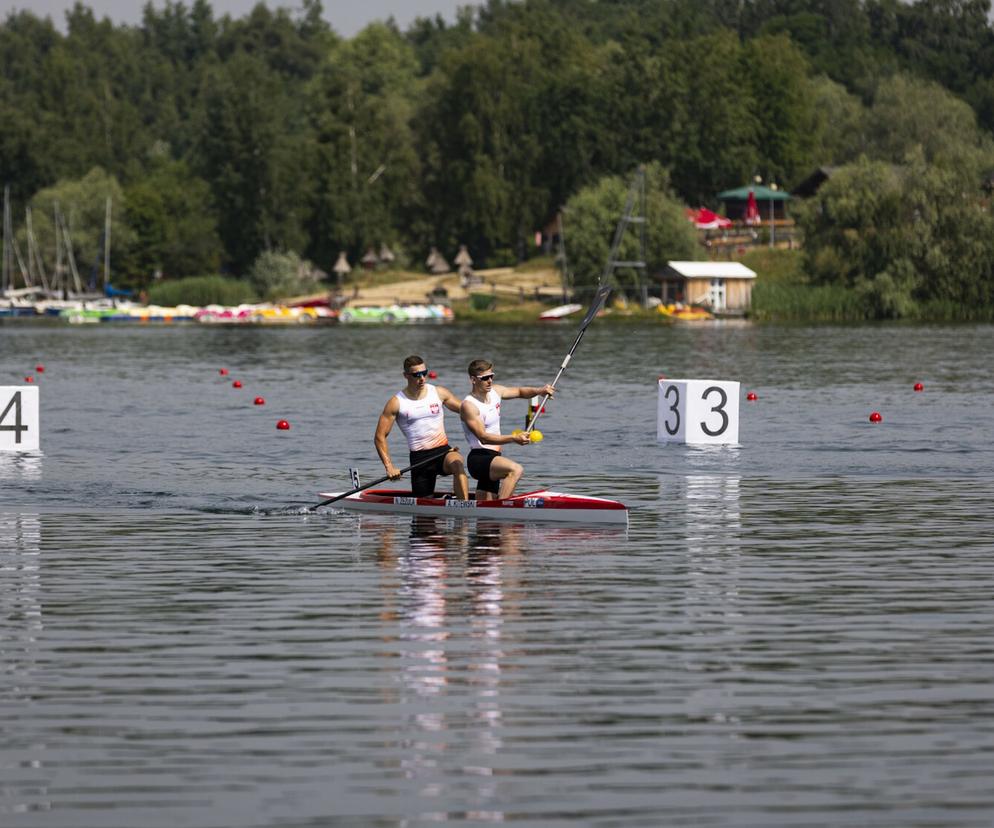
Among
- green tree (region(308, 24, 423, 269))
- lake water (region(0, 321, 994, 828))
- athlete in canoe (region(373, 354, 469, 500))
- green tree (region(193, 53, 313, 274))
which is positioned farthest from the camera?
green tree (region(193, 53, 313, 274))

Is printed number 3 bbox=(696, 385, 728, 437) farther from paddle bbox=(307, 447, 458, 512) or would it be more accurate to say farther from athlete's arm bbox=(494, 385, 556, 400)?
athlete's arm bbox=(494, 385, 556, 400)

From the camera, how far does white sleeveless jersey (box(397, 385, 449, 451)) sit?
23.9 metres

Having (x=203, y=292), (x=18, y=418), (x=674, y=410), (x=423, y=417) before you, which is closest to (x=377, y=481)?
(x=423, y=417)

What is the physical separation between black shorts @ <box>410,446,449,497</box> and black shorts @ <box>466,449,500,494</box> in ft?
1.30

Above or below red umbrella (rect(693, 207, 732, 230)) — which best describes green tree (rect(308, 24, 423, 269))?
above

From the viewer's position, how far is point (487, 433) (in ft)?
76.9

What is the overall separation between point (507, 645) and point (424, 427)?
29.5 feet

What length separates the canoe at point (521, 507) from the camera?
75.9ft

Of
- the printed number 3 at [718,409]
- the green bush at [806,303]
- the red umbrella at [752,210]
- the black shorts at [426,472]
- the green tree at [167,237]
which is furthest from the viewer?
the green tree at [167,237]

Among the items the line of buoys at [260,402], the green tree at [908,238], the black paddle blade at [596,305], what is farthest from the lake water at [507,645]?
the green tree at [908,238]

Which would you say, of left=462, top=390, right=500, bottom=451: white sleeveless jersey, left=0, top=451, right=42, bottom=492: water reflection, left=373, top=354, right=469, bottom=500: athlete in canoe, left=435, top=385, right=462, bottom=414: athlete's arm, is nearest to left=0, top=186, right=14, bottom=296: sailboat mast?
left=0, top=451, right=42, bottom=492: water reflection

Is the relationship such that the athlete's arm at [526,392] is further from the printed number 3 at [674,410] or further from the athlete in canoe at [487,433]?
the printed number 3 at [674,410]

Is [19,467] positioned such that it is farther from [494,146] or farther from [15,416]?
[494,146]

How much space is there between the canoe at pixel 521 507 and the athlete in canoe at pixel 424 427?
246mm
